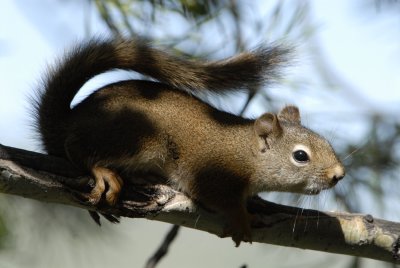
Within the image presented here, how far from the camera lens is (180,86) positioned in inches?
95.0

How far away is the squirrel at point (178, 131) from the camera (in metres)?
2.24

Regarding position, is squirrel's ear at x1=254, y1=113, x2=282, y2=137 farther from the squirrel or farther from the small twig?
the small twig

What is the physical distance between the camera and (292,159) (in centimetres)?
251

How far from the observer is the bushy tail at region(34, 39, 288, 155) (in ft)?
7.63

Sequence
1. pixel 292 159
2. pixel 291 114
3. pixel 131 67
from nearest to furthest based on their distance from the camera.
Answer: pixel 131 67 → pixel 292 159 → pixel 291 114

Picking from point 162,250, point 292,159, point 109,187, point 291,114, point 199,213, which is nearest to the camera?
point 109,187

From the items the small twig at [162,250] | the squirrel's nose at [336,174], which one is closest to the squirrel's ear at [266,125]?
the squirrel's nose at [336,174]

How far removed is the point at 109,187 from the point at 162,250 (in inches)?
Answer: 15.0

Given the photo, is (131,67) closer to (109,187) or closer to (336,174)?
(109,187)

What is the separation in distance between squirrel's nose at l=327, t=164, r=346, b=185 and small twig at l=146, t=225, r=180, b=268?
49 cm

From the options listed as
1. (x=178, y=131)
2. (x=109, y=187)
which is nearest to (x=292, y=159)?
(x=178, y=131)

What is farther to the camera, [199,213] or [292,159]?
[292,159]

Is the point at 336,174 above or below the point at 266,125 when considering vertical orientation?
below

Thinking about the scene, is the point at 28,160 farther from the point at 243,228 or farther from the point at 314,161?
the point at 314,161
